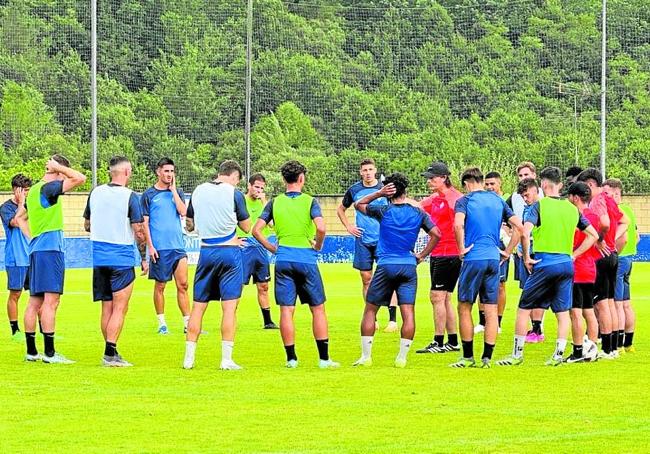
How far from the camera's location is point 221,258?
521 inches

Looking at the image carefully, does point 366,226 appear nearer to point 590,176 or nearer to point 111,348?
point 590,176

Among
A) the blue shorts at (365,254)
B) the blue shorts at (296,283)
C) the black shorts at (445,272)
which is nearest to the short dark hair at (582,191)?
the black shorts at (445,272)

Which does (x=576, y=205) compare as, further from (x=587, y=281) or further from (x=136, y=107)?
(x=136, y=107)

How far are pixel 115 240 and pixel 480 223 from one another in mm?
3811

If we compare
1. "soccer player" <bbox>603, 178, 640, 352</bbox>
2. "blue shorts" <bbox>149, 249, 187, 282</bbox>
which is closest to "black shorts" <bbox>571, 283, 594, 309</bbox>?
"soccer player" <bbox>603, 178, 640, 352</bbox>

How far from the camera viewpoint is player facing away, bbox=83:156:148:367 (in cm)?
1358

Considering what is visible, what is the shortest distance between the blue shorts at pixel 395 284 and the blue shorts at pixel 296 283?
24.0 inches

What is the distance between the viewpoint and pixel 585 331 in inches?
575

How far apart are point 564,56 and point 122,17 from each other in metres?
20.4

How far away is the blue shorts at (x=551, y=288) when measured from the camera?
13578 mm

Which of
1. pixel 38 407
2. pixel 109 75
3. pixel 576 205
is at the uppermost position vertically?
pixel 109 75

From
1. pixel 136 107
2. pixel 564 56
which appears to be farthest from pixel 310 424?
pixel 564 56

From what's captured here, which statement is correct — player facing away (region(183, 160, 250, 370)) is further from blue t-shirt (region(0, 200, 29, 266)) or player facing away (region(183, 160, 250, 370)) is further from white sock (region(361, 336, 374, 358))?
blue t-shirt (region(0, 200, 29, 266))

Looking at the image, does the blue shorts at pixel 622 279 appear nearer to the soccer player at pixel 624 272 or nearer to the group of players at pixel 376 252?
the soccer player at pixel 624 272
